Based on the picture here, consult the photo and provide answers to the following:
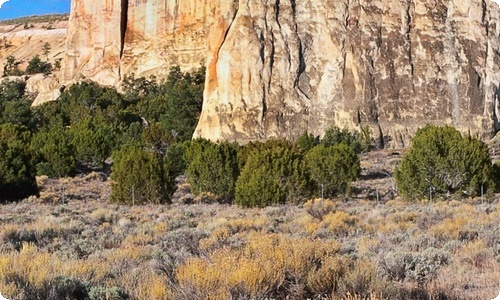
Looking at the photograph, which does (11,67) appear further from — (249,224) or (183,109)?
(249,224)

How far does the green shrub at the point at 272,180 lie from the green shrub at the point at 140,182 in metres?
2.92

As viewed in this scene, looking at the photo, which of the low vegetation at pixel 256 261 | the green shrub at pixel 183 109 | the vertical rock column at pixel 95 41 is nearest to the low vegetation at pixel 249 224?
the low vegetation at pixel 256 261

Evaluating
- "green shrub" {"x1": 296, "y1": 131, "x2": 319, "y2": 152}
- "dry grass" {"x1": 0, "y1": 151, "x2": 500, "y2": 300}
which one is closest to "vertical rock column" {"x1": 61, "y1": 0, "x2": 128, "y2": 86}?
→ "green shrub" {"x1": 296, "y1": 131, "x2": 319, "y2": 152}

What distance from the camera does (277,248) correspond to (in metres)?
6.46

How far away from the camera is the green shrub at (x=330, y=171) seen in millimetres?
25375

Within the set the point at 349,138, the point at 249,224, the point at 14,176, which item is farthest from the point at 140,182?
the point at 349,138

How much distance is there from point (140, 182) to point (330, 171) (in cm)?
763

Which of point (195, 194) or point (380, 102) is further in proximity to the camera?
point (380, 102)

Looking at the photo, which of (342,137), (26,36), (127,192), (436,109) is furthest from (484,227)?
(26,36)

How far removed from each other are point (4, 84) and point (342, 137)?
52184mm

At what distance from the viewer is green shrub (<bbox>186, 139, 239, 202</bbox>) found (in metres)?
25.9

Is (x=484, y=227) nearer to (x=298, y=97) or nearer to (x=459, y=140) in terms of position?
(x=459, y=140)

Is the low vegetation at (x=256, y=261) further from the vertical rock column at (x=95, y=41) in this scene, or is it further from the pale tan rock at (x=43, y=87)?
the pale tan rock at (x=43, y=87)

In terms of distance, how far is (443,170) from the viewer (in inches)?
882
